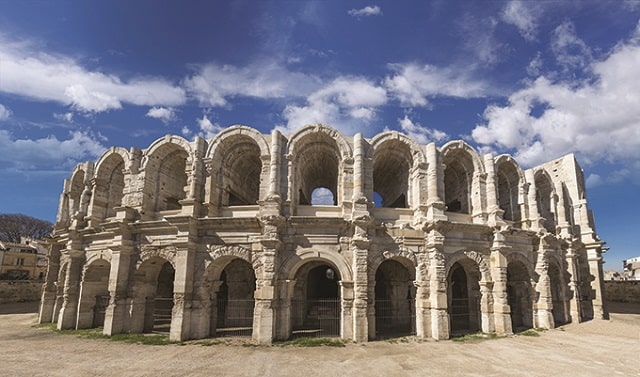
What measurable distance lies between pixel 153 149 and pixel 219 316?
9708 mm

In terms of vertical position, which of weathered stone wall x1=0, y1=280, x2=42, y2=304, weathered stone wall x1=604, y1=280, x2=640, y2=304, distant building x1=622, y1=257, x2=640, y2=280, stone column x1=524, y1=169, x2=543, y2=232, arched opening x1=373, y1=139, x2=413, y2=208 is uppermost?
arched opening x1=373, y1=139, x2=413, y2=208

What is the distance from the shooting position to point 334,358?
11.2 meters

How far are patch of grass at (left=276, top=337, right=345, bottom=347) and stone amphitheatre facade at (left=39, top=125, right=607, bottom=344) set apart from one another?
547mm

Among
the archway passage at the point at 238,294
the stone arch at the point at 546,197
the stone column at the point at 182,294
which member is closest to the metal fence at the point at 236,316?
the archway passage at the point at 238,294

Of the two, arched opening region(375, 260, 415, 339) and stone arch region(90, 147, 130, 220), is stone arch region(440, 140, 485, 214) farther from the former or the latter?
stone arch region(90, 147, 130, 220)

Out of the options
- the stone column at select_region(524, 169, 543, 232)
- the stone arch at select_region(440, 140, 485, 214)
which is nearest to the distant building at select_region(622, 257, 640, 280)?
the stone column at select_region(524, 169, 543, 232)

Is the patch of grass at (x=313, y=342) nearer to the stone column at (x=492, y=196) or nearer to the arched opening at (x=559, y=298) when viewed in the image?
the stone column at (x=492, y=196)

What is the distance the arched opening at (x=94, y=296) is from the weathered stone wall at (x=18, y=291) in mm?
25005

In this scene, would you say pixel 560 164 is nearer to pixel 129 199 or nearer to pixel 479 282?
pixel 479 282

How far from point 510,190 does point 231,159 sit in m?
15.9

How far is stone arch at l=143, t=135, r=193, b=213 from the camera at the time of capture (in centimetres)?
1661

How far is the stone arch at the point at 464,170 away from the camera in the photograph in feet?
55.7

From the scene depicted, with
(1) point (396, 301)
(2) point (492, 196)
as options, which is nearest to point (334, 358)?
(1) point (396, 301)

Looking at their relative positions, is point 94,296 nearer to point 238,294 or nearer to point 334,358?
point 238,294
